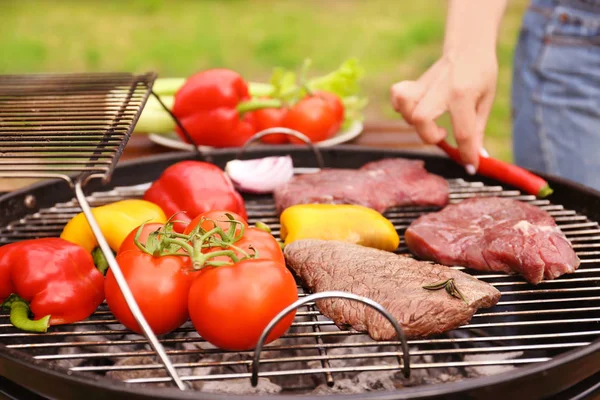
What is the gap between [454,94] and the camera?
2.49m

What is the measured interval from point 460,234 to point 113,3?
35.9ft

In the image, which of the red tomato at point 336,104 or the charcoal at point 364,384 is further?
the red tomato at point 336,104

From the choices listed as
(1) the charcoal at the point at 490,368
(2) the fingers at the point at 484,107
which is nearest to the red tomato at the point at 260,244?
(1) the charcoal at the point at 490,368

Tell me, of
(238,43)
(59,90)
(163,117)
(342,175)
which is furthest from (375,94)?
(59,90)

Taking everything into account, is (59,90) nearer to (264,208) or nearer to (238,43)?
(264,208)

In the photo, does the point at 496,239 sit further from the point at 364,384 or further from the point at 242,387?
the point at 242,387

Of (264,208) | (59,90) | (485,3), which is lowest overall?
(264,208)

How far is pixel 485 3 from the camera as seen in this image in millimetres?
2604

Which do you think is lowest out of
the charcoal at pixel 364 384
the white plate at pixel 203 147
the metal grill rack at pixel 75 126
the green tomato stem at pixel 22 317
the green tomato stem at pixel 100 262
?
the charcoal at pixel 364 384

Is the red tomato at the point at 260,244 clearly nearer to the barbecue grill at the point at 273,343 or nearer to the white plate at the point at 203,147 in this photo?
the barbecue grill at the point at 273,343

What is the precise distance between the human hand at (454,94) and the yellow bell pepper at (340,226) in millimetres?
403

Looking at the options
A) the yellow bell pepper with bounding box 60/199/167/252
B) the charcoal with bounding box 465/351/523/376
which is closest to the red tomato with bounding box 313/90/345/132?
the yellow bell pepper with bounding box 60/199/167/252

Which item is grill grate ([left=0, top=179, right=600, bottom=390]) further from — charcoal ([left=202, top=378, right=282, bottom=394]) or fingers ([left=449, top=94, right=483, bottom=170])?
fingers ([left=449, top=94, right=483, bottom=170])

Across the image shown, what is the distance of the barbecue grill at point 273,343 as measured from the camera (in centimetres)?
167
